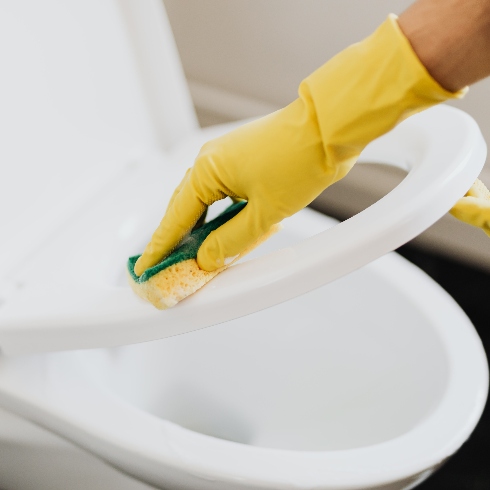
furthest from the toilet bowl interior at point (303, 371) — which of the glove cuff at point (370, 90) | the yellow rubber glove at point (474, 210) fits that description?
the glove cuff at point (370, 90)

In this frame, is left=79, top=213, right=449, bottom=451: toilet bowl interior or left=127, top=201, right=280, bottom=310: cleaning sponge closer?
left=127, top=201, right=280, bottom=310: cleaning sponge

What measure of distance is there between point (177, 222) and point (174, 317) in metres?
0.07

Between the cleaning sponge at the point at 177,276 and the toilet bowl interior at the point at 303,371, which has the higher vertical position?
the cleaning sponge at the point at 177,276

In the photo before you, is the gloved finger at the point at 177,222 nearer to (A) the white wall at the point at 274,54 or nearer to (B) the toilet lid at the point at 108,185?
(B) the toilet lid at the point at 108,185

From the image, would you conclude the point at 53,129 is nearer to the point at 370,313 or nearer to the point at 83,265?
the point at 83,265

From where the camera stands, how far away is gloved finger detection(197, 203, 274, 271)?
0.43 metres

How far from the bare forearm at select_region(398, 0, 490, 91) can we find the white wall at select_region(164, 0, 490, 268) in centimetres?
55

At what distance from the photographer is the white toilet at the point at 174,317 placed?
464 millimetres

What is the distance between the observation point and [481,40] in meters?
0.34

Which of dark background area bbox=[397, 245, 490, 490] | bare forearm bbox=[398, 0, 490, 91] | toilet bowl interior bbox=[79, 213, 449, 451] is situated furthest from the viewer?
dark background area bbox=[397, 245, 490, 490]

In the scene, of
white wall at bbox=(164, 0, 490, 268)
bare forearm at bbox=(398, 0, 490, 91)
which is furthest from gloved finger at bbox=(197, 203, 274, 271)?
white wall at bbox=(164, 0, 490, 268)

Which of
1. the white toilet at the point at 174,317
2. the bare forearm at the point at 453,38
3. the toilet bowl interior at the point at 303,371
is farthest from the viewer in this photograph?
the toilet bowl interior at the point at 303,371

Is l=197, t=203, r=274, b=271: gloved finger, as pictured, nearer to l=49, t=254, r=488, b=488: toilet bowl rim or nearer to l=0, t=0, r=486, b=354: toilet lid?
l=0, t=0, r=486, b=354: toilet lid

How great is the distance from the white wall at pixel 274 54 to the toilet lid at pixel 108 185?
→ 317 millimetres
